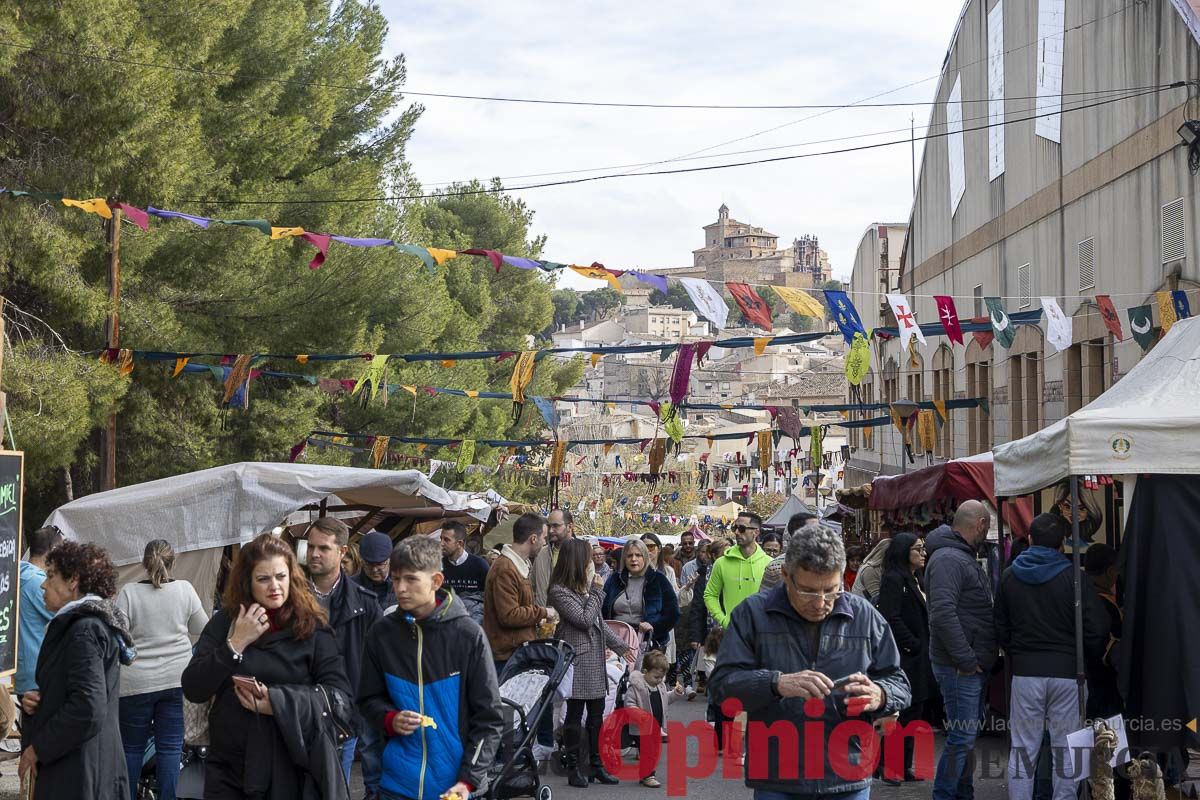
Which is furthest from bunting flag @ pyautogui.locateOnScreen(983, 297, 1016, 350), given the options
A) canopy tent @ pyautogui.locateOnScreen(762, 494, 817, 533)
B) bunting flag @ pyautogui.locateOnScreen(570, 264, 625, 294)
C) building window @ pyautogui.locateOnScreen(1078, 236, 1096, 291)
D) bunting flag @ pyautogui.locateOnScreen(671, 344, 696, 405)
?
canopy tent @ pyautogui.locateOnScreen(762, 494, 817, 533)

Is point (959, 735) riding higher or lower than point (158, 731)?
lower

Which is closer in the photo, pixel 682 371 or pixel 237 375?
pixel 237 375

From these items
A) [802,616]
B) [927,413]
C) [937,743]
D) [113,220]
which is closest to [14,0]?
[113,220]

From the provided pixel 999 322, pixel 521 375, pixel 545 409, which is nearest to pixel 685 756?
pixel 999 322

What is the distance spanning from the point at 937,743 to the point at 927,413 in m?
16.0

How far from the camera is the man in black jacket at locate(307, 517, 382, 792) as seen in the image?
675cm

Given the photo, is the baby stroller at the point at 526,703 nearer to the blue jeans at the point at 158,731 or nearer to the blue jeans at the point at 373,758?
the blue jeans at the point at 373,758

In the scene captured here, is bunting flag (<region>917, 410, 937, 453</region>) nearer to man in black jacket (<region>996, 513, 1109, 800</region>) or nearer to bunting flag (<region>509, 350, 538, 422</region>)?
bunting flag (<region>509, 350, 538, 422</region>)

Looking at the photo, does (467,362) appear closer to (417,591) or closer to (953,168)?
(953,168)

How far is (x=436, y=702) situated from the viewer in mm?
5312

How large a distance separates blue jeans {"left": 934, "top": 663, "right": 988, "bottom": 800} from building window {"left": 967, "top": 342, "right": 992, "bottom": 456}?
1660 centimetres

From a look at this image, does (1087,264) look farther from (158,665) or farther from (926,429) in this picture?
(158,665)

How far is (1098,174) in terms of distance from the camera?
17594 millimetres

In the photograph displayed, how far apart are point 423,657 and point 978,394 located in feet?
70.7
